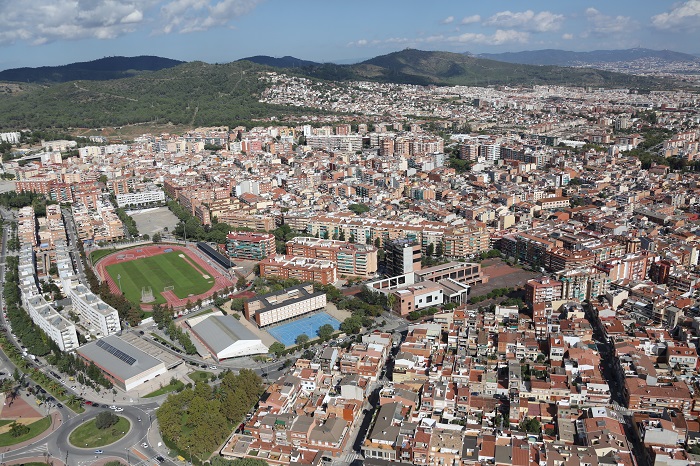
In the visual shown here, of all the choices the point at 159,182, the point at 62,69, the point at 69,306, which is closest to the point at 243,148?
the point at 159,182

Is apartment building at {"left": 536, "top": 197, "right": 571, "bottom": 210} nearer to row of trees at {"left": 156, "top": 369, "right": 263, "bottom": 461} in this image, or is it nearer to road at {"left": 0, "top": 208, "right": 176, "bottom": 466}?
row of trees at {"left": 156, "top": 369, "right": 263, "bottom": 461}

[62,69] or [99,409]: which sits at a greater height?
[62,69]

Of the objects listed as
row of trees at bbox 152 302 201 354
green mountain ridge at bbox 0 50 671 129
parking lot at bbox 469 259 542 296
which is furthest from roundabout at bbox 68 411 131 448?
green mountain ridge at bbox 0 50 671 129

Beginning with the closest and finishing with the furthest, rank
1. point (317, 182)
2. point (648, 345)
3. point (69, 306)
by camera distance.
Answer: point (648, 345)
point (69, 306)
point (317, 182)

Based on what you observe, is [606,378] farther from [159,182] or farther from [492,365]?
[159,182]

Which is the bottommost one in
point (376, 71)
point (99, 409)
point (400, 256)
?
point (99, 409)

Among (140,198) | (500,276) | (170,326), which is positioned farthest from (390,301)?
(140,198)

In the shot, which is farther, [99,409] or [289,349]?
[289,349]
